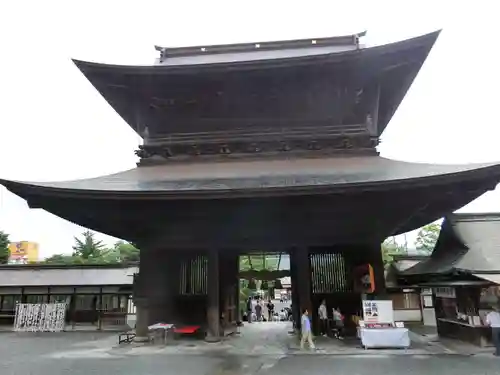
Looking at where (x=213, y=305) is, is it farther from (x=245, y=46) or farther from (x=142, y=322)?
(x=245, y=46)

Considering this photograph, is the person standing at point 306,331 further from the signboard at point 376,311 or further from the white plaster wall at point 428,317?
the white plaster wall at point 428,317

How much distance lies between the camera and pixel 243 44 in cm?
1644

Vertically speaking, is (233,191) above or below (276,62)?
below

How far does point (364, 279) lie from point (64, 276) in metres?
19.5

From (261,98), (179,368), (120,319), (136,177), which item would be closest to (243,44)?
(261,98)

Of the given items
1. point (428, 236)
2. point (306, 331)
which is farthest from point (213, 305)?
point (428, 236)

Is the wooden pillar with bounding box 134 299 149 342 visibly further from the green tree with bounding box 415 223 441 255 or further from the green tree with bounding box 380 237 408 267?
the green tree with bounding box 415 223 441 255

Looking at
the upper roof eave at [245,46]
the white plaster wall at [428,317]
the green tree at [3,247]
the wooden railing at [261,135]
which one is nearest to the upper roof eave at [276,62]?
the wooden railing at [261,135]

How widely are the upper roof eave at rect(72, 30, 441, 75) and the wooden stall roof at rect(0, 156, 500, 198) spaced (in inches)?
122

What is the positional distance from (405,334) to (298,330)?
4.03 m

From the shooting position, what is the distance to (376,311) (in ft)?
38.8

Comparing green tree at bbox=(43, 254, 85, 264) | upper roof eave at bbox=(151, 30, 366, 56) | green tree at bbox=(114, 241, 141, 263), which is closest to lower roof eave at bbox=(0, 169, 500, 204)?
upper roof eave at bbox=(151, 30, 366, 56)

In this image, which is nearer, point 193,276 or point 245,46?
point 193,276

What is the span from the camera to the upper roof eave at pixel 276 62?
12234mm
